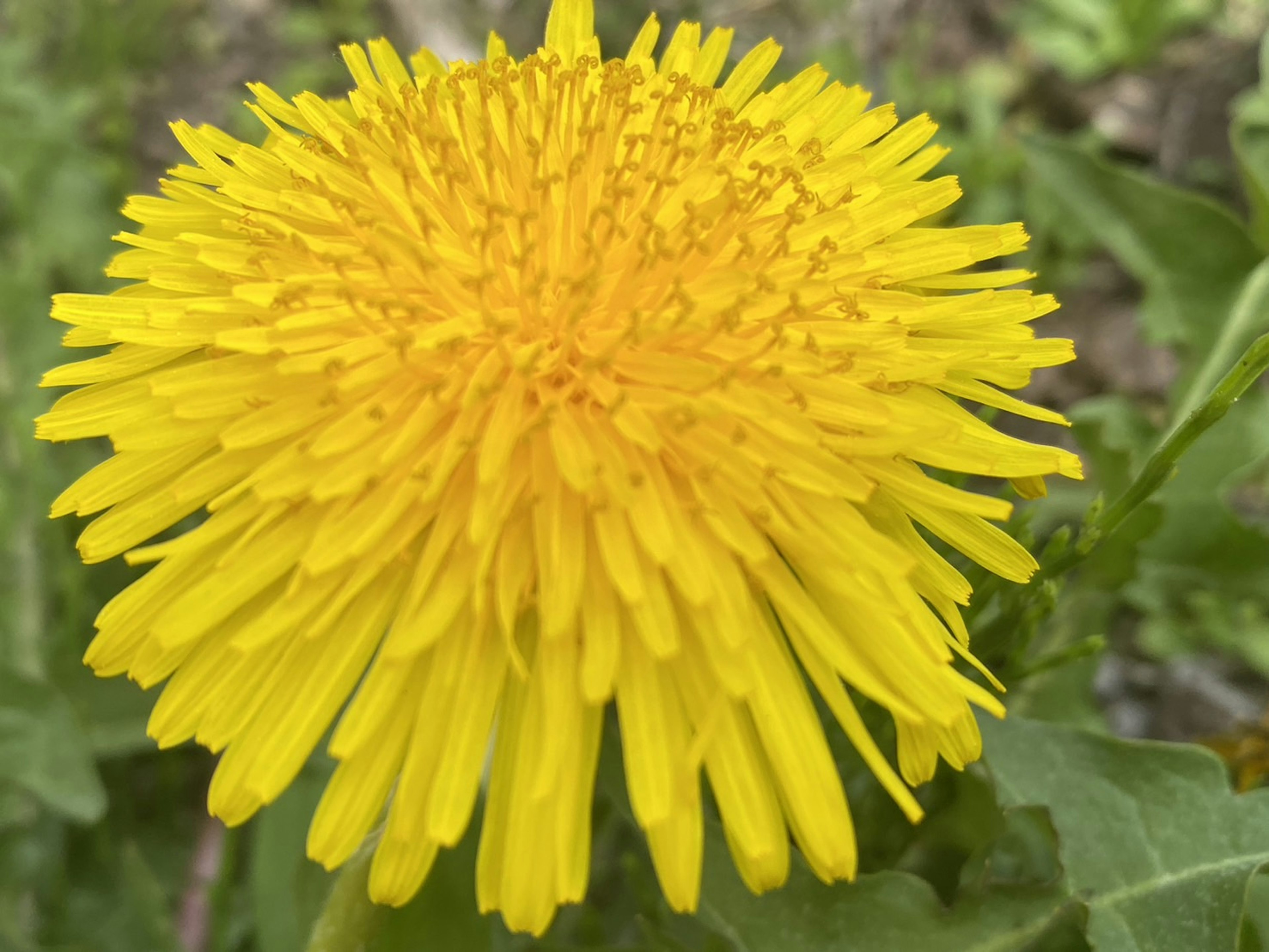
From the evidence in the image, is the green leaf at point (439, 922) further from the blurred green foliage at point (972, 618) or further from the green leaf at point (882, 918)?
the green leaf at point (882, 918)

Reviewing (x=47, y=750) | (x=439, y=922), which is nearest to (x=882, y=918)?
(x=439, y=922)

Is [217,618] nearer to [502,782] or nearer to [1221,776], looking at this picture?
[502,782]

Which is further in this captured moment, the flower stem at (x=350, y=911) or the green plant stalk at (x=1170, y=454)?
the flower stem at (x=350, y=911)

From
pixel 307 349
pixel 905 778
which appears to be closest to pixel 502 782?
pixel 905 778

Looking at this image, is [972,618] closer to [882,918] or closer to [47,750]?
[882,918]

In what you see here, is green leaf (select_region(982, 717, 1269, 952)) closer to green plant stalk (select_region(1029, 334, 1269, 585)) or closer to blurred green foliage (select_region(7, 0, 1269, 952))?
blurred green foliage (select_region(7, 0, 1269, 952))

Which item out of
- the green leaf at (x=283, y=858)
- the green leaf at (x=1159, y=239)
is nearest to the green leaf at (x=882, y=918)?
the green leaf at (x=283, y=858)

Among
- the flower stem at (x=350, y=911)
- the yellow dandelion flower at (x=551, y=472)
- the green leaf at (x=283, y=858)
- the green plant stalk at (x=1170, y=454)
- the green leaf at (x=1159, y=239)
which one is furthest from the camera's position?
the green leaf at (x=1159, y=239)
